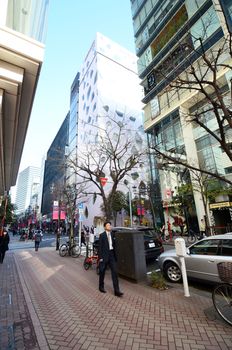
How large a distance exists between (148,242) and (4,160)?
22.8ft

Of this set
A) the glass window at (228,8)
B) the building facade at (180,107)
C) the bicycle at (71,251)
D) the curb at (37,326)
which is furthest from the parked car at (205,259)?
the glass window at (228,8)

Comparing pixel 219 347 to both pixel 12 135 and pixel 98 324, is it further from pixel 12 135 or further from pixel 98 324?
pixel 12 135

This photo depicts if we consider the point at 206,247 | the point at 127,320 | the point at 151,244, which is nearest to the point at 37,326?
the point at 127,320

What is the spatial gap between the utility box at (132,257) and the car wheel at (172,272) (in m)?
0.73

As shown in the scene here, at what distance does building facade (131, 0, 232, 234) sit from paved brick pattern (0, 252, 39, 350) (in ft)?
50.7

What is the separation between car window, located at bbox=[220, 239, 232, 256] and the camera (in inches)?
212

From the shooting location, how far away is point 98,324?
3932mm

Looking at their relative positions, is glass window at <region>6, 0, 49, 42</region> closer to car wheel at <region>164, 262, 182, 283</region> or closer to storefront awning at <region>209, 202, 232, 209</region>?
car wheel at <region>164, 262, 182, 283</region>

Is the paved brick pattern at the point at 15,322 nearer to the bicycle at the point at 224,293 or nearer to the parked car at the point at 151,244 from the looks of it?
the bicycle at the point at 224,293

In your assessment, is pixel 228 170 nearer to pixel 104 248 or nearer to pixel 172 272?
pixel 172 272

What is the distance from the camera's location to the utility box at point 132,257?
681 cm

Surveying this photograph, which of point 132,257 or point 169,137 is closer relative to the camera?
point 132,257

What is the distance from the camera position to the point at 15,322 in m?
4.11

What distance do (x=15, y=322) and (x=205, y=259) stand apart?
4.81 meters
